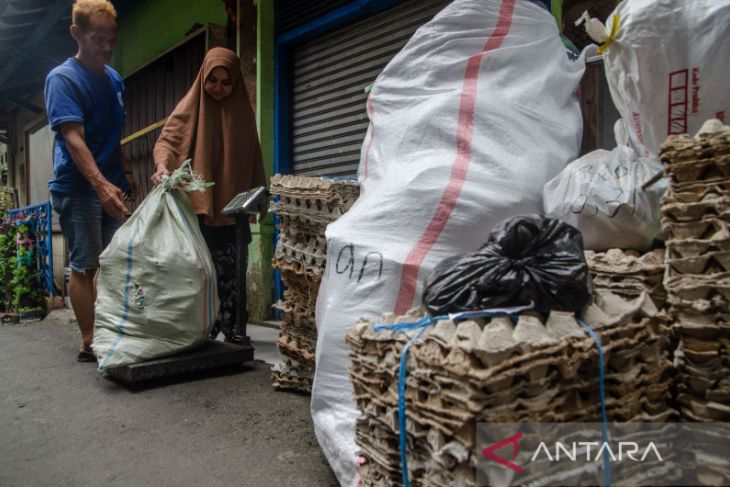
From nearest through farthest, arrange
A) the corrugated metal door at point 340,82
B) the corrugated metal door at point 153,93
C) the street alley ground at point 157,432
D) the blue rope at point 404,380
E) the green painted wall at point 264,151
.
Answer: the blue rope at point 404,380
the street alley ground at point 157,432
the corrugated metal door at point 340,82
the green painted wall at point 264,151
the corrugated metal door at point 153,93

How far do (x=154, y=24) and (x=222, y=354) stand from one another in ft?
17.8

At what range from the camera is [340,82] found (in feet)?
13.6

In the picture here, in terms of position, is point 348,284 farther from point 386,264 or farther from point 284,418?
point 284,418

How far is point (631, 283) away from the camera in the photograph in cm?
153

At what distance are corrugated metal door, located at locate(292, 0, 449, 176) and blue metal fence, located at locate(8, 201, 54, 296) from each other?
12.0 ft

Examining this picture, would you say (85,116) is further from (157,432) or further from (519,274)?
(519,274)

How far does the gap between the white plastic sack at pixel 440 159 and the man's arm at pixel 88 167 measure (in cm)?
173

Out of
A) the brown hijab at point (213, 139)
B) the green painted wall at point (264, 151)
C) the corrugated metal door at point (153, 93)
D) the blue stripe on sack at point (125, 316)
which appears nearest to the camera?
the blue stripe on sack at point (125, 316)

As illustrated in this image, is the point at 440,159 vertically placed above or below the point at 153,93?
below

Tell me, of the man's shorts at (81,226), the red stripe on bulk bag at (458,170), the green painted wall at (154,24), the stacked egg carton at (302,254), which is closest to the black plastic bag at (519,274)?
the red stripe on bulk bag at (458,170)

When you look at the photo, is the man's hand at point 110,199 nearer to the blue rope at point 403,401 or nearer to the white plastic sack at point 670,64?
the blue rope at point 403,401

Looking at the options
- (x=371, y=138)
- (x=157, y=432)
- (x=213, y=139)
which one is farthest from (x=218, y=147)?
(x=157, y=432)

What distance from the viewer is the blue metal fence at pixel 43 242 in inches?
241

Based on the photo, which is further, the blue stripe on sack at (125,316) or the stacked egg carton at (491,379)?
the blue stripe on sack at (125,316)
